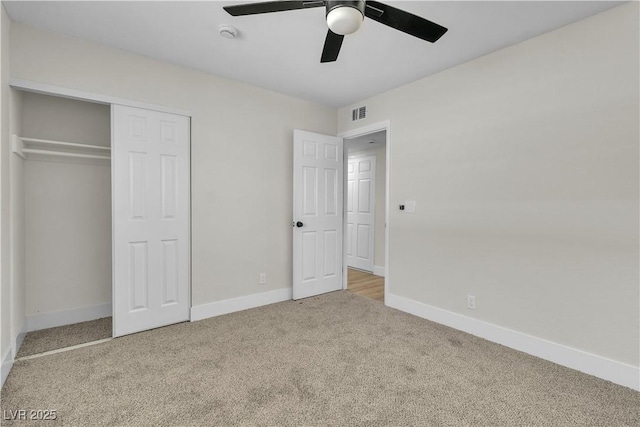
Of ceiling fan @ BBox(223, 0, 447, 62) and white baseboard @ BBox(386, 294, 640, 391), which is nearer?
ceiling fan @ BBox(223, 0, 447, 62)

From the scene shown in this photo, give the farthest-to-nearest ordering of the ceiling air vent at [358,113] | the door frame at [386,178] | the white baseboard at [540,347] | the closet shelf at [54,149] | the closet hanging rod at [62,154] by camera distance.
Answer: the ceiling air vent at [358,113] < the door frame at [386,178] < the closet hanging rod at [62,154] < the closet shelf at [54,149] < the white baseboard at [540,347]

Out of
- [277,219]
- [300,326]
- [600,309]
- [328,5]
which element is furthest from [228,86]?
[600,309]

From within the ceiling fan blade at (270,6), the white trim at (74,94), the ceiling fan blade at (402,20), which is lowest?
the white trim at (74,94)

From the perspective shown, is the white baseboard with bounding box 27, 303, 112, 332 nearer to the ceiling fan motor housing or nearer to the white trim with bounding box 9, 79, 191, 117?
the white trim with bounding box 9, 79, 191, 117

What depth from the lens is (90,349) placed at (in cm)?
243

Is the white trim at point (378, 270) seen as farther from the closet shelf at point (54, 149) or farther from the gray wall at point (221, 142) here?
the closet shelf at point (54, 149)

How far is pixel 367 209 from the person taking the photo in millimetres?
5566

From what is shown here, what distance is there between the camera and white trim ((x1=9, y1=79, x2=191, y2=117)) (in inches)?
90.9

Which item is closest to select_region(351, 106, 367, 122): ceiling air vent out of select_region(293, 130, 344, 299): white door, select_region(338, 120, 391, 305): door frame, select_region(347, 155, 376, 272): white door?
select_region(338, 120, 391, 305): door frame

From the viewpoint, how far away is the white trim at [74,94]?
2.31 meters

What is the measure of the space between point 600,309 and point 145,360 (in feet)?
10.9

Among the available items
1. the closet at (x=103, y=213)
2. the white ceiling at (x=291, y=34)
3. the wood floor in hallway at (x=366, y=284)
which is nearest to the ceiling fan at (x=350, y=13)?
the white ceiling at (x=291, y=34)

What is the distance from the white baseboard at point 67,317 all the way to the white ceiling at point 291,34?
2.48m

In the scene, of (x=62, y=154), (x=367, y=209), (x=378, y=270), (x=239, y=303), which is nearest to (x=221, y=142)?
(x=62, y=154)
